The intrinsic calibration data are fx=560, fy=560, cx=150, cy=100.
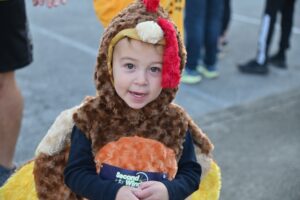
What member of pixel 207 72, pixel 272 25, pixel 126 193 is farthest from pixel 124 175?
pixel 272 25

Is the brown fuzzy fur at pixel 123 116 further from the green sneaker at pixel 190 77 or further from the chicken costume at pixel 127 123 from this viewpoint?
the green sneaker at pixel 190 77

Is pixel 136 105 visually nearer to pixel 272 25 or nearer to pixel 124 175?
pixel 124 175

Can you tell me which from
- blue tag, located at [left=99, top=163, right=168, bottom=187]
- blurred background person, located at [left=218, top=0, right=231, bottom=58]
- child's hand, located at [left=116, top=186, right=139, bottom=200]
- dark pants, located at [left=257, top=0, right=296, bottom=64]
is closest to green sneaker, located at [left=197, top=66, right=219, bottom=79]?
dark pants, located at [left=257, top=0, right=296, bottom=64]

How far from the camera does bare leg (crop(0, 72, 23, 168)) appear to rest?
10.3 ft

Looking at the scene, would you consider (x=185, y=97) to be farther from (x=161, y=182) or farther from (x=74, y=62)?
(x=161, y=182)

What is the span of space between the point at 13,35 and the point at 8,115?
0.46m

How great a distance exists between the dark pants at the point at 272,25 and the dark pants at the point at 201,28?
1.74 feet

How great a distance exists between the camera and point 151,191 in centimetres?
Answer: 198

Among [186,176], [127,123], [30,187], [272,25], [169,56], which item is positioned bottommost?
[272,25]

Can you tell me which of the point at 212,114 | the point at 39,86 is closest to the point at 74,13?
the point at 39,86

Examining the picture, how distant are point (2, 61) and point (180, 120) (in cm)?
128

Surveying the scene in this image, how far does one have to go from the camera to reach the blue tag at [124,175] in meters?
2.07

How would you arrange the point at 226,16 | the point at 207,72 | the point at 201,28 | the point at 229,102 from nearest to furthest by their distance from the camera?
the point at 229,102 < the point at 201,28 < the point at 207,72 < the point at 226,16

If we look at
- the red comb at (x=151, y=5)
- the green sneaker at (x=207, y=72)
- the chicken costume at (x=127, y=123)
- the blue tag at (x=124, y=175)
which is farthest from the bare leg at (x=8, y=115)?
the green sneaker at (x=207, y=72)
